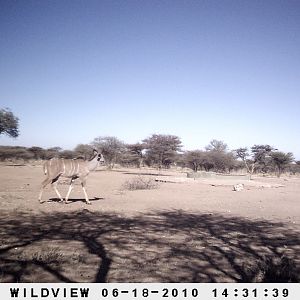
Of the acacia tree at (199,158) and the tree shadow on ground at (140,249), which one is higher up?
the acacia tree at (199,158)

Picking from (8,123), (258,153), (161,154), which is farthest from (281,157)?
(8,123)

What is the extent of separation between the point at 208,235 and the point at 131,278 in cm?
365

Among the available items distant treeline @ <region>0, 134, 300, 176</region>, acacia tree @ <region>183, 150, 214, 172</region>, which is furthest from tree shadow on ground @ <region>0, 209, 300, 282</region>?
acacia tree @ <region>183, 150, 214, 172</region>

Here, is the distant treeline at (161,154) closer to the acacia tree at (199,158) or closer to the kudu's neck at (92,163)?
the acacia tree at (199,158)

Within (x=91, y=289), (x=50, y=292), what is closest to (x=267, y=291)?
(x=91, y=289)

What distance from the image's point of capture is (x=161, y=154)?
1928 inches

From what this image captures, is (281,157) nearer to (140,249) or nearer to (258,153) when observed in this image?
(258,153)

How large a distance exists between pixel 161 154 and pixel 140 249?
42745mm

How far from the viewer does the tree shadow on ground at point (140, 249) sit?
4824 millimetres

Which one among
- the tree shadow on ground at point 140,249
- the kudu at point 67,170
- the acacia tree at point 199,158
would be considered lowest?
the tree shadow on ground at point 140,249

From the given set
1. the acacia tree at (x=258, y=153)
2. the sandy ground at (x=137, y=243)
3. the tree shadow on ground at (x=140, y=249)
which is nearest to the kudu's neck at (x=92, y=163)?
the sandy ground at (x=137, y=243)

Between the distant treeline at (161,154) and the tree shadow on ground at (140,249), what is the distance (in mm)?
37252

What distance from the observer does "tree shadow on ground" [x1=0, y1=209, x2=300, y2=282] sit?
4824 millimetres

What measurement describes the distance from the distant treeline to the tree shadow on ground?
122 feet
